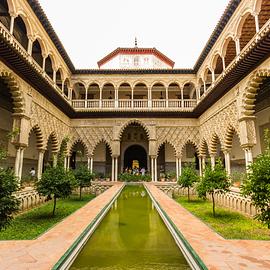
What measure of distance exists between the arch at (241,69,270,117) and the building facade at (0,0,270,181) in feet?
0.14

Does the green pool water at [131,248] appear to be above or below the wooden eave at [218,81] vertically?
below

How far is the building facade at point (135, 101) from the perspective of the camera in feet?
32.2

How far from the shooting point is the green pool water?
3.33 metres

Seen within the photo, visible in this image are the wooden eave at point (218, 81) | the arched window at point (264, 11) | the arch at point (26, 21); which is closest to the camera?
the wooden eave at point (218, 81)

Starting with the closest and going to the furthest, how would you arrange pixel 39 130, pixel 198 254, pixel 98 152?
pixel 198 254 < pixel 39 130 < pixel 98 152

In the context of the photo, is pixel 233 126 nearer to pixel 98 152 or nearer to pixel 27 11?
pixel 27 11

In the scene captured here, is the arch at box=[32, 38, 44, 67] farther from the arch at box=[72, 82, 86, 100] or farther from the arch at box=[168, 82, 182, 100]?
the arch at box=[168, 82, 182, 100]

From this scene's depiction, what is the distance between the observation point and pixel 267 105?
39.8ft

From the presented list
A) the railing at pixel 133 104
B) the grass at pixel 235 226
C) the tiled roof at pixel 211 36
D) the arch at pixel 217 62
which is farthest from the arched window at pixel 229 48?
the grass at pixel 235 226

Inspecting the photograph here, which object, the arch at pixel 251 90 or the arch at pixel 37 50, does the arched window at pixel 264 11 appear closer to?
the arch at pixel 251 90

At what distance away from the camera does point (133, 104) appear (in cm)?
1862

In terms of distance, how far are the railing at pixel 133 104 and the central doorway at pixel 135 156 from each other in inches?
204

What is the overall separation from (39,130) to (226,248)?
1150cm

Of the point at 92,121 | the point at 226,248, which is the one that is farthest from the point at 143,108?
the point at 226,248
